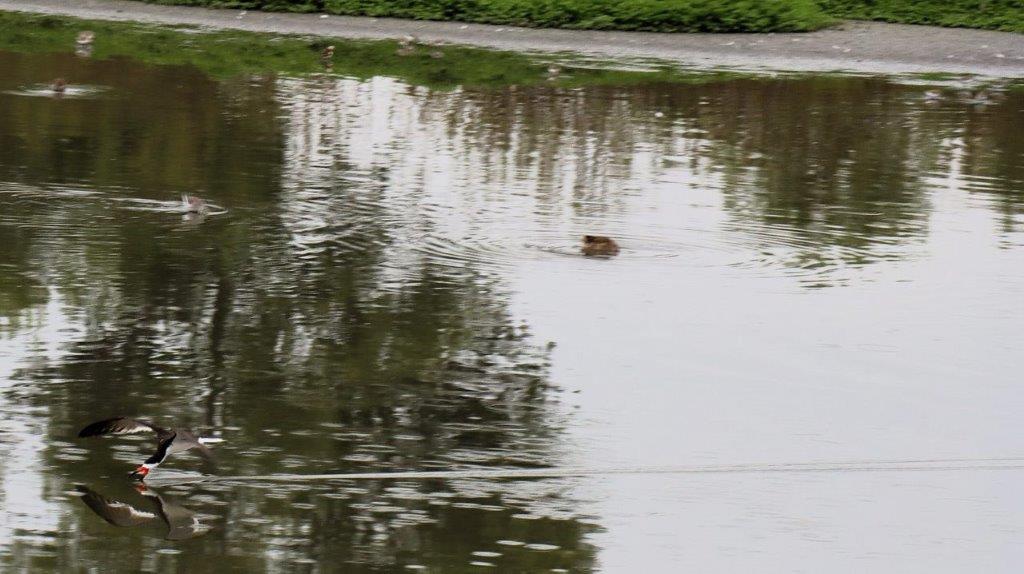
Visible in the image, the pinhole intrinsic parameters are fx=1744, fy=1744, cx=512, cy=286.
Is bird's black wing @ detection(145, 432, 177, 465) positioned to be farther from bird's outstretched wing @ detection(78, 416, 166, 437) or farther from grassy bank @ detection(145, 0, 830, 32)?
grassy bank @ detection(145, 0, 830, 32)

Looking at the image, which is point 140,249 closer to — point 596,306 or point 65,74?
point 596,306

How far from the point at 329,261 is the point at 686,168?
18.8 feet

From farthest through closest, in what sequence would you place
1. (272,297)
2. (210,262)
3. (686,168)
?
1. (686,168)
2. (210,262)
3. (272,297)

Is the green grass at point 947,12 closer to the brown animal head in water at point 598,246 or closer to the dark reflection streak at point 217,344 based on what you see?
the brown animal head in water at point 598,246

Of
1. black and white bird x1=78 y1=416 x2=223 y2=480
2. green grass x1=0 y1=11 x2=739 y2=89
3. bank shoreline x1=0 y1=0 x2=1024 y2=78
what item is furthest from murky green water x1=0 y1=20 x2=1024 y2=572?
bank shoreline x1=0 y1=0 x2=1024 y2=78

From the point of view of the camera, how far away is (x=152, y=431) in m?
7.58

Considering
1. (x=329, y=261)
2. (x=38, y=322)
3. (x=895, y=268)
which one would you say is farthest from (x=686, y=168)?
(x=38, y=322)

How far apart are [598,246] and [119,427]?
5573 millimetres

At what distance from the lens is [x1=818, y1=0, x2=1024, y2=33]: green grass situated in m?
31.9

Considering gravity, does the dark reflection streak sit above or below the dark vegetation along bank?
below

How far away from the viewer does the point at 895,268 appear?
12539 millimetres

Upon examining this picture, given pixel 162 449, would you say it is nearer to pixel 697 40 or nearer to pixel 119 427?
pixel 119 427

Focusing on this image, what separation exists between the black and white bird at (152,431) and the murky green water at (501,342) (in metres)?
0.13

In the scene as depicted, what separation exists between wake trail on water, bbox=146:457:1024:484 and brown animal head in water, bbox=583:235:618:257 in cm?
448
